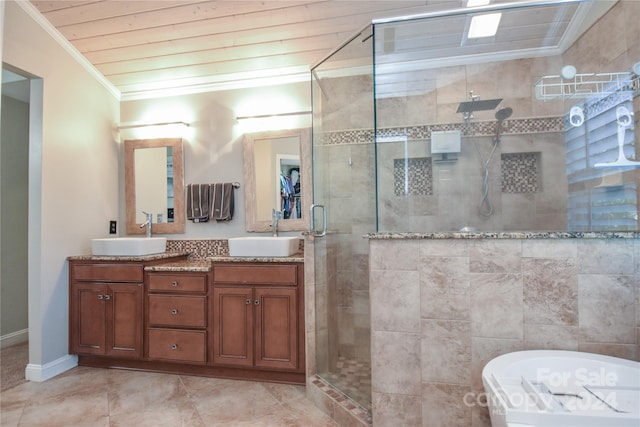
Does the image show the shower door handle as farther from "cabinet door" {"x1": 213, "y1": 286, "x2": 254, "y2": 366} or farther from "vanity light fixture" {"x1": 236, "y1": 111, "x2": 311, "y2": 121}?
"vanity light fixture" {"x1": 236, "y1": 111, "x2": 311, "y2": 121}

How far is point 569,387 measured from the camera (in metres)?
1.07

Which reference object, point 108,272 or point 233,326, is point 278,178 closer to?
point 233,326

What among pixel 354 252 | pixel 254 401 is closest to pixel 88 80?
pixel 354 252

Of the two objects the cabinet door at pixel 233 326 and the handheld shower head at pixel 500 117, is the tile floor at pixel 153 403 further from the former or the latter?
the handheld shower head at pixel 500 117

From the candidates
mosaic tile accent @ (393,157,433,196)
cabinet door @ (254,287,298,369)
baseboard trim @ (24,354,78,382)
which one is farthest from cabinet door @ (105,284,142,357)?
mosaic tile accent @ (393,157,433,196)

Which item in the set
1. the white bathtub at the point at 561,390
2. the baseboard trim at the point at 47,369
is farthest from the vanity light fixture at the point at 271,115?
Answer: the baseboard trim at the point at 47,369

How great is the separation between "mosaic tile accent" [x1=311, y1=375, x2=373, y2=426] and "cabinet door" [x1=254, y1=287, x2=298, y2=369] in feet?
0.79

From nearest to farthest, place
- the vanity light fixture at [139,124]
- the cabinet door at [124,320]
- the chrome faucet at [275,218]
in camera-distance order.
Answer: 1. the cabinet door at [124,320]
2. the chrome faucet at [275,218]
3. the vanity light fixture at [139,124]

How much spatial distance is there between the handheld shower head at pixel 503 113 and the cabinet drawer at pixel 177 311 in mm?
2482

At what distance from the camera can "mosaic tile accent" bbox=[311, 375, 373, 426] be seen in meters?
1.68

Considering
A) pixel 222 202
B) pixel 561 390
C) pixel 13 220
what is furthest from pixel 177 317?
pixel 561 390

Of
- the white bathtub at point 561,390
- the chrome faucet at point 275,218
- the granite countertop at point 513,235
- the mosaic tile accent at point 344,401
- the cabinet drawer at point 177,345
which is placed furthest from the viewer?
the chrome faucet at point 275,218

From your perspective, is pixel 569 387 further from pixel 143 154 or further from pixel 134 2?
pixel 143 154

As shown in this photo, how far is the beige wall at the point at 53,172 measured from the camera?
2350mm
